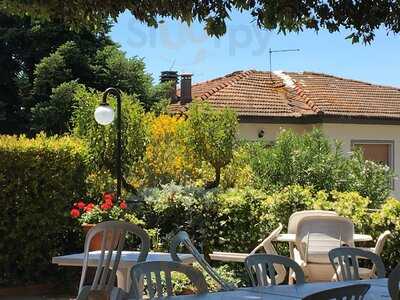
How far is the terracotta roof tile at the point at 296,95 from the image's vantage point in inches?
730

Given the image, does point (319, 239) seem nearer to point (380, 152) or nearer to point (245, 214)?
point (245, 214)

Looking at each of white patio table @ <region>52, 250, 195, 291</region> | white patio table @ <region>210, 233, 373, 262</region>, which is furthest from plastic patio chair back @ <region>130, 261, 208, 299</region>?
white patio table @ <region>210, 233, 373, 262</region>

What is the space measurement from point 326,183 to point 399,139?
7741 mm

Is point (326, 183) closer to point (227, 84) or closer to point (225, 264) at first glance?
point (225, 264)

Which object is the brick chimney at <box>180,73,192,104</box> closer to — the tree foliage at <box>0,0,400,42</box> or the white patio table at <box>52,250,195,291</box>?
the tree foliage at <box>0,0,400,42</box>

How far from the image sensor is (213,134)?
12.1 metres

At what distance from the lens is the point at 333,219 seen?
779 centimetres

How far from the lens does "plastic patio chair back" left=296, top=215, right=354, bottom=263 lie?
7742 mm

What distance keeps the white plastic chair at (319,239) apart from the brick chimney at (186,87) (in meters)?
13.6

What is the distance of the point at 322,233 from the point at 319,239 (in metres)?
0.08

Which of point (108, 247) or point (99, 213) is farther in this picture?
point (99, 213)

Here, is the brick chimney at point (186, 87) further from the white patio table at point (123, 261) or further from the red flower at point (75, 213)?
the white patio table at point (123, 261)

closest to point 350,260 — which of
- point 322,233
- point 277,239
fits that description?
point 322,233

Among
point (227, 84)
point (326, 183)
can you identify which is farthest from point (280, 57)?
point (326, 183)
